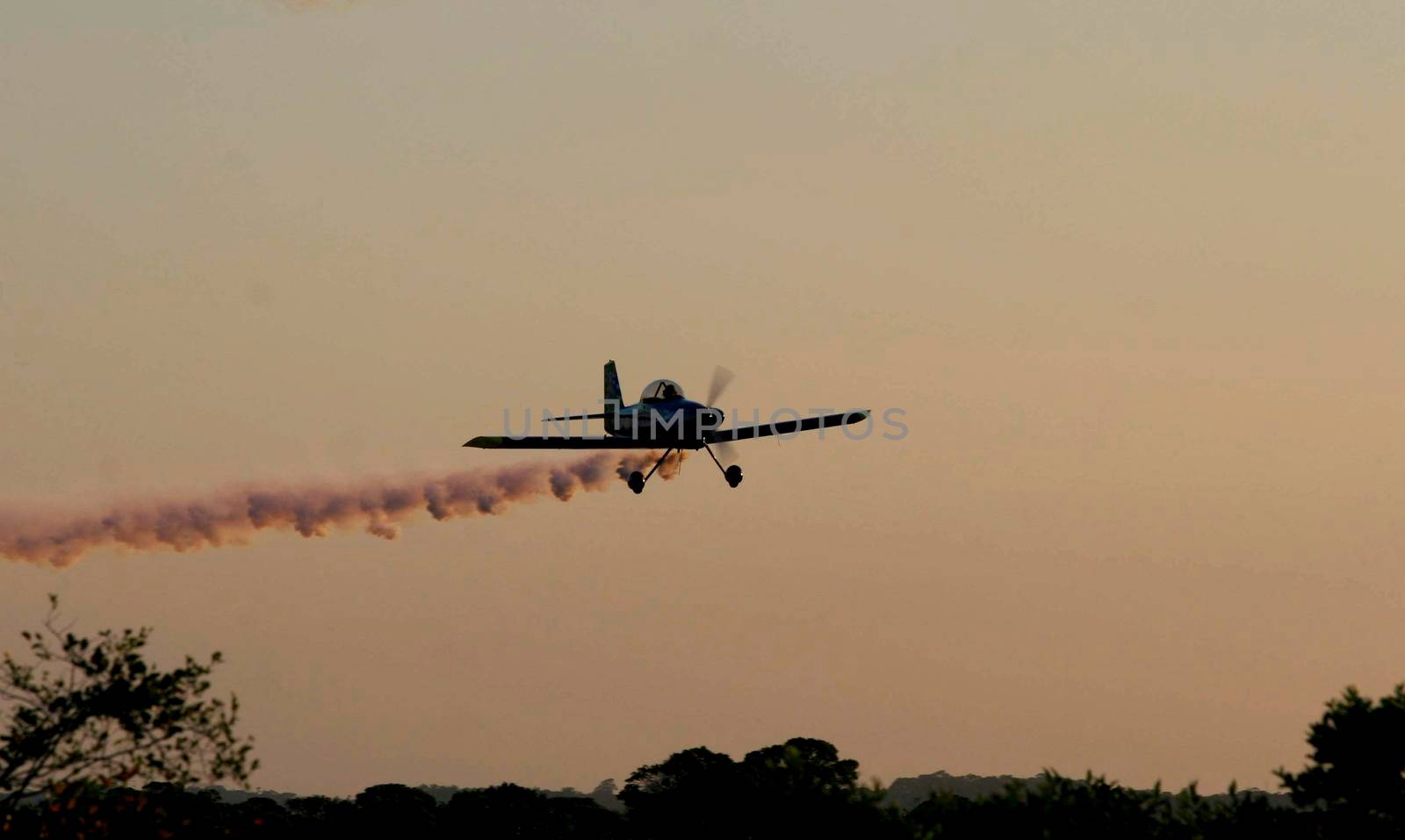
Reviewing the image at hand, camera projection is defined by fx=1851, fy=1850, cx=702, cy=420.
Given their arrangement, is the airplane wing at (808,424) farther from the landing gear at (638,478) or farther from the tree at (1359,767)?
Answer: the tree at (1359,767)

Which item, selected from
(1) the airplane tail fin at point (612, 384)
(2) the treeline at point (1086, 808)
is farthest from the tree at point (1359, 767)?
(1) the airplane tail fin at point (612, 384)

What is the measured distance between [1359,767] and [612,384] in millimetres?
36177

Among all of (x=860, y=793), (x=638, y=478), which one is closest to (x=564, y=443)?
(x=638, y=478)

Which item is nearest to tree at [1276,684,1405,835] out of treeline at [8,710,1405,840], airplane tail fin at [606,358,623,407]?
treeline at [8,710,1405,840]

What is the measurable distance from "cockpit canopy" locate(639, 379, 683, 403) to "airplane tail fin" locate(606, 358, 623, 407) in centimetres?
777

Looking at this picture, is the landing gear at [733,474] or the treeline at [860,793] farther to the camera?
the landing gear at [733,474]

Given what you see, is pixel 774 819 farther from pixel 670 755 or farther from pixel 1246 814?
pixel 670 755

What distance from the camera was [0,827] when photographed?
4112 centimetres

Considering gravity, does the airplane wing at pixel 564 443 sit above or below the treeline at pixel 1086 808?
above

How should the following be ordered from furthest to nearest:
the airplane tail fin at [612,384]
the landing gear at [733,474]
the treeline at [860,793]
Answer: the airplane tail fin at [612,384] → the landing gear at [733,474] → the treeline at [860,793]

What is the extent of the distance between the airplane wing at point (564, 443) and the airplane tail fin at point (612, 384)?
6340 millimetres

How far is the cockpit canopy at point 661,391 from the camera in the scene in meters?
62.8

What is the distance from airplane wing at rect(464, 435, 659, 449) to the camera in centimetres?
6206

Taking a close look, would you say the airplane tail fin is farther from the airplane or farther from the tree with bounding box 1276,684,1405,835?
the tree with bounding box 1276,684,1405,835
